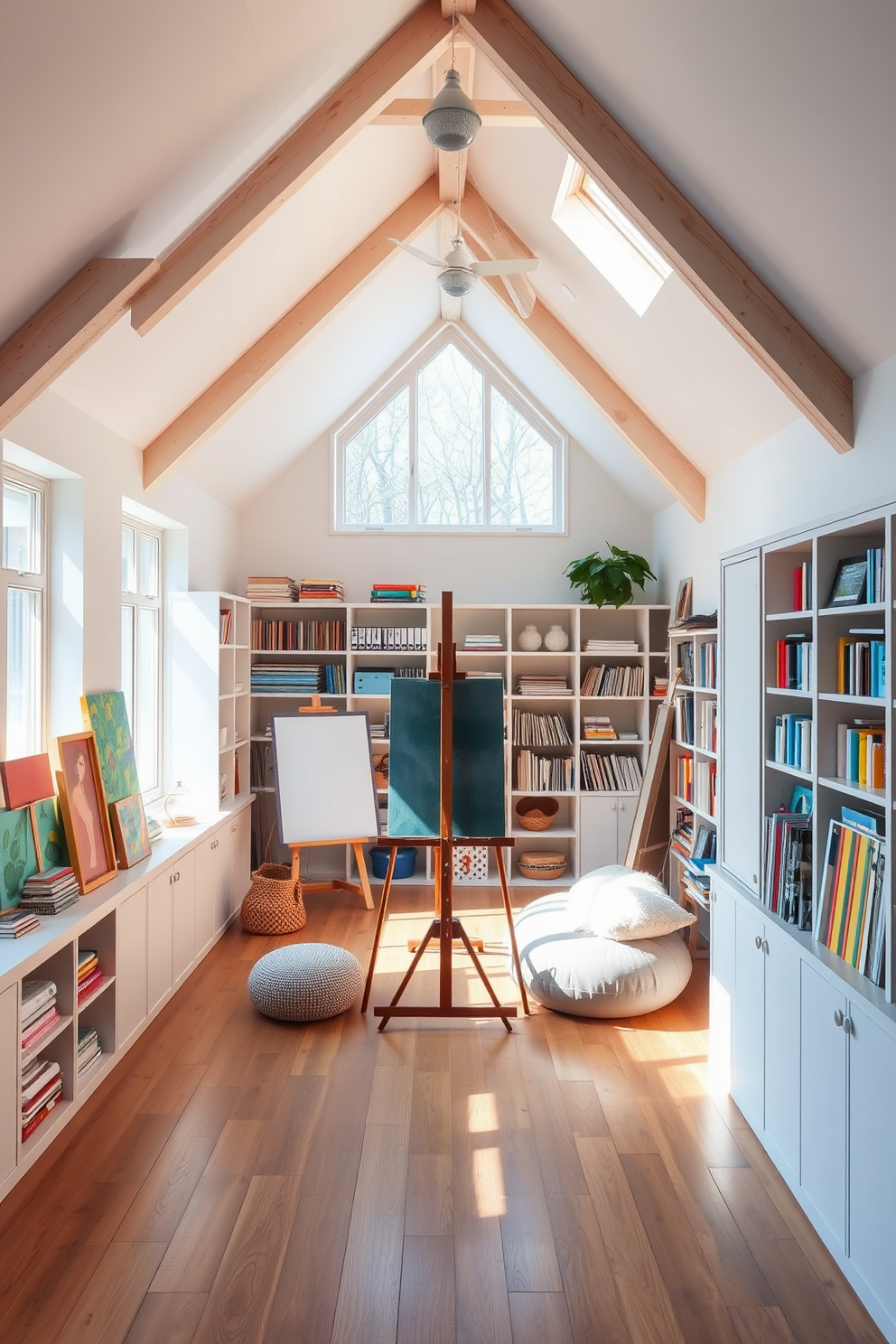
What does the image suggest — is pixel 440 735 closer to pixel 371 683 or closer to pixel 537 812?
pixel 371 683

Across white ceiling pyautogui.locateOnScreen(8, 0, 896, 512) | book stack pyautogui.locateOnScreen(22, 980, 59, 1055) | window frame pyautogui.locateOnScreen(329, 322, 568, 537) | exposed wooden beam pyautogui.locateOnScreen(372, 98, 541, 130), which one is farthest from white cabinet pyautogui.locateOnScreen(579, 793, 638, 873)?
exposed wooden beam pyautogui.locateOnScreen(372, 98, 541, 130)

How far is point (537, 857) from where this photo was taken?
6621 millimetres

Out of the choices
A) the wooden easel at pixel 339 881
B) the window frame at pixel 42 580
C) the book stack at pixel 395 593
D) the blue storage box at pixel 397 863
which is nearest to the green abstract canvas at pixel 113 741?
the window frame at pixel 42 580

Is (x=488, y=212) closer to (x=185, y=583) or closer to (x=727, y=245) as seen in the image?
(x=727, y=245)

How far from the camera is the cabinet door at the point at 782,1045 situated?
2.73 m

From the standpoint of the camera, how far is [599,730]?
659cm

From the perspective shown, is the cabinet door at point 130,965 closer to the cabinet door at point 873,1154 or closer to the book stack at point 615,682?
the cabinet door at point 873,1154

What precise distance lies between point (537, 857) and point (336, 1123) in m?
3.64

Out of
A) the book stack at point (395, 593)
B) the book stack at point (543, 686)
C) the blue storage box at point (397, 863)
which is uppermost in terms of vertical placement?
the book stack at point (395, 593)

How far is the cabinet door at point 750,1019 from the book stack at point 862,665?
95 centimetres

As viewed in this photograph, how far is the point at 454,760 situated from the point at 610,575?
101 inches

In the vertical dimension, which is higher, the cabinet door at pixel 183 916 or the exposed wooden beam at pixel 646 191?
the exposed wooden beam at pixel 646 191

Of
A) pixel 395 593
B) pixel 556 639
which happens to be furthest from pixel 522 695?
pixel 395 593

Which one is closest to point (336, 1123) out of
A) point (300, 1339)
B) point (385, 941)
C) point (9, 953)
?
point (300, 1339)
